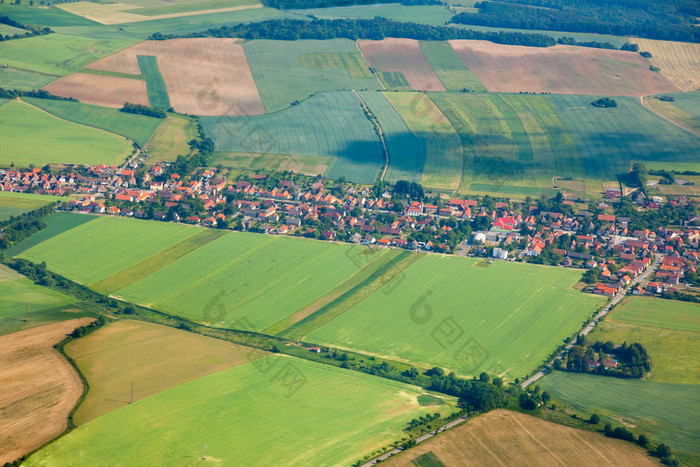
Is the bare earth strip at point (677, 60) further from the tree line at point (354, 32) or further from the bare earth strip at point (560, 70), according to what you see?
the tree line at point (354, 32)

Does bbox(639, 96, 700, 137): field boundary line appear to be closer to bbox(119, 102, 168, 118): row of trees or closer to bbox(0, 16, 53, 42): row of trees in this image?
bbox(119, 102, 168, 118): row of trees

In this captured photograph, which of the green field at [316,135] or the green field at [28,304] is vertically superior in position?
the green field at [316,135]

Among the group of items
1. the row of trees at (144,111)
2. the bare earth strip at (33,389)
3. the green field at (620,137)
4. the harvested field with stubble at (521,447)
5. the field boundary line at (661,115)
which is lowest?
the bare earth strip at (33,389)

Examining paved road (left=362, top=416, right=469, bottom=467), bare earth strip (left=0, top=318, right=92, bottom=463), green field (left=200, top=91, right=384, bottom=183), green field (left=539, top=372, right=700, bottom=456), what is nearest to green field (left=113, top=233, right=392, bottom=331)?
bare earth strip (left=0, top=318, right=92, bottom=463)

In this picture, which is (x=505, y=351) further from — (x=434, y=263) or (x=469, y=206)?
(x=469, y=206)

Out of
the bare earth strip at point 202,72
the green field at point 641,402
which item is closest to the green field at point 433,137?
the bare earth strip at point 202,72

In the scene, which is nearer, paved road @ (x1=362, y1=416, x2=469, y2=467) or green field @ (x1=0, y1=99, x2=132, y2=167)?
paved road @ (x1=362, y1=416, x2=469, y2=467)

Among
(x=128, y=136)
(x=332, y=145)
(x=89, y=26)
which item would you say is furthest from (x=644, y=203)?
(x=89, y=26)
